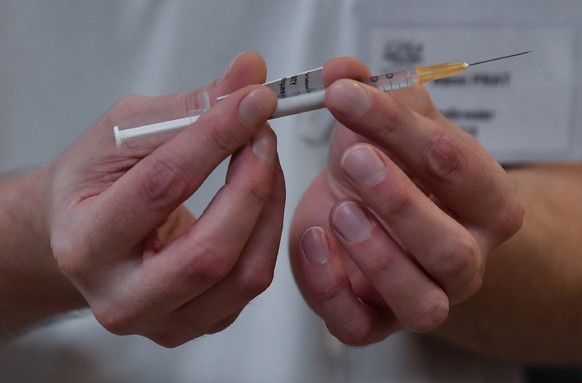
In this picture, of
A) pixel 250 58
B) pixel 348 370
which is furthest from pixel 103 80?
pixel 348 370

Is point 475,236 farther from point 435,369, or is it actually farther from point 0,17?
point 0,17

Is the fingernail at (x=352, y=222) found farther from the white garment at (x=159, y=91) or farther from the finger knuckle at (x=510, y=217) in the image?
the white garment at (x=159, y=91)

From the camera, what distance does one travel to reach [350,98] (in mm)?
458

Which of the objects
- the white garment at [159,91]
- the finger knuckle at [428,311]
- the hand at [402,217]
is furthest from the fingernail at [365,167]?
the white garment at [159,91]

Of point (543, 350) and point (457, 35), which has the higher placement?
point (457, 35)

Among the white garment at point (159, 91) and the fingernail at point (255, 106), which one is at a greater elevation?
the fingernail at point (255, 106)

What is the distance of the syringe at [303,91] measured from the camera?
485mm

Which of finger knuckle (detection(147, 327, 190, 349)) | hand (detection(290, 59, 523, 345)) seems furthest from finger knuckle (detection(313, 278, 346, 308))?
finger knuckle (detection(147, 327, 190, 349))

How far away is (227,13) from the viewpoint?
0.72 m

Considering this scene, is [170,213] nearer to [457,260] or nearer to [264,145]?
[264,145]

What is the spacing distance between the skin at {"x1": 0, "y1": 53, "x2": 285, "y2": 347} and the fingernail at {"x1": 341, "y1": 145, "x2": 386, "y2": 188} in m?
0.06

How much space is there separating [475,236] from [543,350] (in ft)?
0.95

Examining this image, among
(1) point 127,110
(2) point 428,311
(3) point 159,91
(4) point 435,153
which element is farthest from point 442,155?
(3) point 159,91

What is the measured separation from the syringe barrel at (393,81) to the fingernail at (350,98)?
0.05 metres
